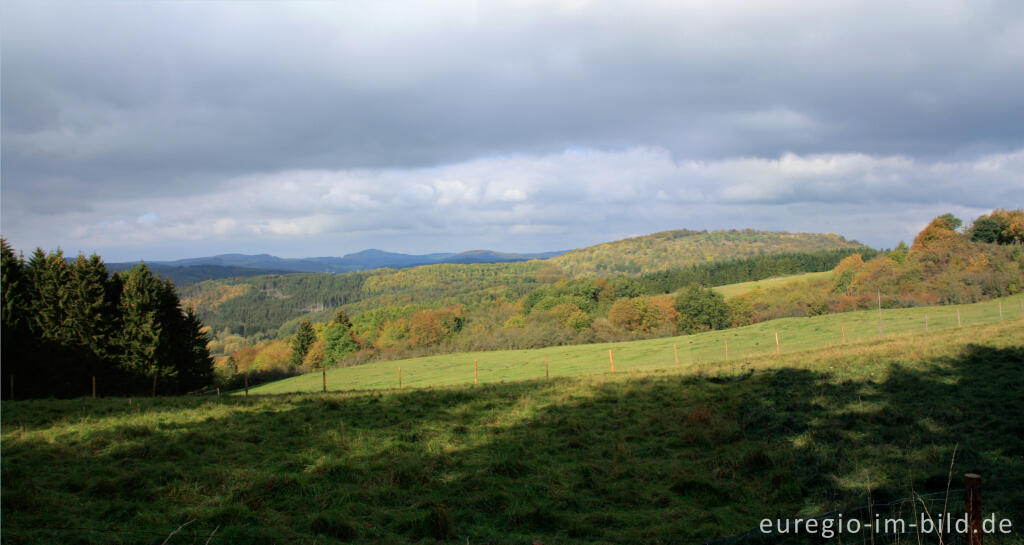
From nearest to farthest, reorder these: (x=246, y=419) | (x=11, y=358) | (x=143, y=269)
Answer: (x=246, y=419) → (x=11, y=358) → (x=143, y=269)

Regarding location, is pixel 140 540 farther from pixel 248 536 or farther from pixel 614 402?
pixel 614 402

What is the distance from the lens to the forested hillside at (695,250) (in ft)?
545

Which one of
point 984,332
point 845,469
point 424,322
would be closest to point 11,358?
point 845,469

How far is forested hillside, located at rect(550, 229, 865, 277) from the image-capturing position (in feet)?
545

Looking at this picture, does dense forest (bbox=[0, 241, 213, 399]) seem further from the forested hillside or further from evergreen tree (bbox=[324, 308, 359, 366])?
the forested hillside

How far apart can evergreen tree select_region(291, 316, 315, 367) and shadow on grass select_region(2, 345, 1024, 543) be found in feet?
240

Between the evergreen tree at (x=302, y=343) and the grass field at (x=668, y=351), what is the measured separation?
3847 cm

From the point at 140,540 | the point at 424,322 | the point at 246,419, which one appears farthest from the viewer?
the point at 424,322

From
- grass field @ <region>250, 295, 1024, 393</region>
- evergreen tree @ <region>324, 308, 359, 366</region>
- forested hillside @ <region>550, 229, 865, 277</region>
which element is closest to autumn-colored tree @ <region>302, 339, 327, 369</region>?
evergreen tree @ <region>324, 308, 359, 366</region>

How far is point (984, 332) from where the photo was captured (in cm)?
1994

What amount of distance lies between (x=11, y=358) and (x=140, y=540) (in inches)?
1372

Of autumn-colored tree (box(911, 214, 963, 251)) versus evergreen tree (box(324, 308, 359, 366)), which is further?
evergreen tree (box(324, 308, 359, 366))

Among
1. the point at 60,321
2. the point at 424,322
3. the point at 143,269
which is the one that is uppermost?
the point at 143,269

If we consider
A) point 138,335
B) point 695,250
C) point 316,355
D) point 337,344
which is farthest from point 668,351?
point 695,250
